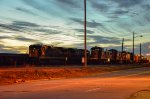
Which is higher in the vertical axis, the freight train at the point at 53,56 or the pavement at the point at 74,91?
the freight train at the point at 53,56

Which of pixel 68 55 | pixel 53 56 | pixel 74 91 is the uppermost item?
pixel 68 55

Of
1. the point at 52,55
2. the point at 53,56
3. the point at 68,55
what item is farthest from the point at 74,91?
the point at 68,55

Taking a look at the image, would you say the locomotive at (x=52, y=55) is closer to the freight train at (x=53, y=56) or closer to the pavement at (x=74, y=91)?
the freight train at (x=53, y=56)

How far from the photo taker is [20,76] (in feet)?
128

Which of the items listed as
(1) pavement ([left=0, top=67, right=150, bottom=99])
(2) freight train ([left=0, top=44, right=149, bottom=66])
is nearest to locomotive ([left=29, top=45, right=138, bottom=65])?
(2) freight train ([left=0, top=44, right=149, bottom=66])

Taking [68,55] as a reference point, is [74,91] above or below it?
below

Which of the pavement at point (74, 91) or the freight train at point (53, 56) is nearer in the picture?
the pavement at point (74, 91)

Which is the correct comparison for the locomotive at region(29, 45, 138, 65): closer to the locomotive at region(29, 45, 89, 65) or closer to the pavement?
the locomotive at region(29, 45, 89, 65)

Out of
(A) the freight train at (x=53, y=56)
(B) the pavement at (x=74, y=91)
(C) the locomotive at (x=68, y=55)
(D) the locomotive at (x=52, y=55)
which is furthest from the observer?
(C) the locomotive at (x=68, y=55)

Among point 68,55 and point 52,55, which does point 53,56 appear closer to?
point 52,55

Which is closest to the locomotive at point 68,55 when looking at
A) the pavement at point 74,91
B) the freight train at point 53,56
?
the freight train at point 53,56

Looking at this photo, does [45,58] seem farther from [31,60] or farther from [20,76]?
[20,76]

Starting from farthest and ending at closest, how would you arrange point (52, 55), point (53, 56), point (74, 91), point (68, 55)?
1. point (68, 55)
2. point (53, 56)
3. point (52, 55)
4. point (74, 91)

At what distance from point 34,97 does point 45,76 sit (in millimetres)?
22800
